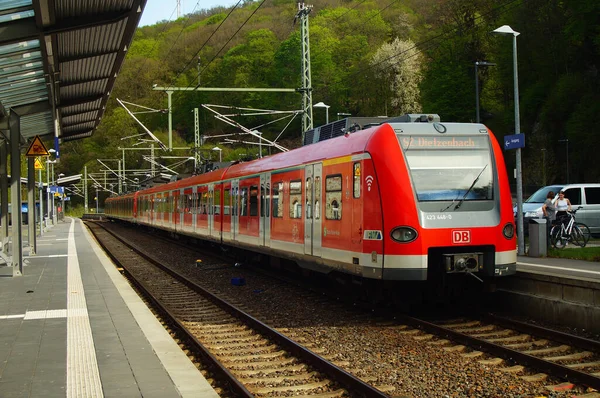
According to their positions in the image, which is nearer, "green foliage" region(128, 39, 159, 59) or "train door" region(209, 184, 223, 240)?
"train door" region(209, 184, 223, 240)

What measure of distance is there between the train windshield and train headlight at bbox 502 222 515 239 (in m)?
0.49

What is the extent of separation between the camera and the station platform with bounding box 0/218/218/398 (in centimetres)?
671

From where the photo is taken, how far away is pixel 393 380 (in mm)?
7504

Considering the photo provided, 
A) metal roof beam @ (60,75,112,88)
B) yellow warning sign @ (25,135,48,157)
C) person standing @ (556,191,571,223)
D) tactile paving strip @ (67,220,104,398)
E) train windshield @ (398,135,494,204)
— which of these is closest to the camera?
tactile paving strip @ (67,220,104,398)

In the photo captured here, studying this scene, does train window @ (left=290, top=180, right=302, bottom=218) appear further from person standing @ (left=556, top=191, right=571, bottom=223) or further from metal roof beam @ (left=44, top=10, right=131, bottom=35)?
person standing @ (left=556, top=191, right=571, bottom=223)

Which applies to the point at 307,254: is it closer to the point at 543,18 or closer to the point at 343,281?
the point at 343,281

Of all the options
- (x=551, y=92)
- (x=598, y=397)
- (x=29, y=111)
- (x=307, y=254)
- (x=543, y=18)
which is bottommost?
(x=598, y=397)

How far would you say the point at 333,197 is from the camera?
12359mm

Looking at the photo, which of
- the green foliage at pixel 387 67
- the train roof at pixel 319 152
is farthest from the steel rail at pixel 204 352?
the green foliage at pixel 387 67

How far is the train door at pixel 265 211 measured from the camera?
16.7 m

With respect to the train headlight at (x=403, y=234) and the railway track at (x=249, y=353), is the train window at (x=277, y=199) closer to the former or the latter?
the railway track at (x=249, y=353)

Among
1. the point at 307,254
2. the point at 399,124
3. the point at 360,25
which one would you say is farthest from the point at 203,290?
the point at 360,25

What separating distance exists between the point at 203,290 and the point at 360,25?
199 ft

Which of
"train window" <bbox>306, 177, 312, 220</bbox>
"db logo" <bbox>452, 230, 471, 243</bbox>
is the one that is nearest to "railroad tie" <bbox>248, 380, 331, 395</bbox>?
"db logo" <bbox>452, 230, 471, 243</bbox>
